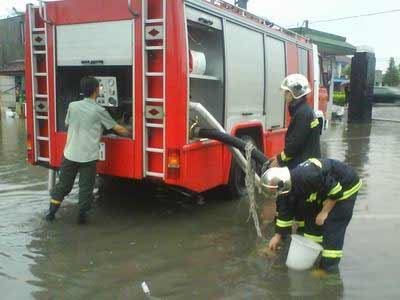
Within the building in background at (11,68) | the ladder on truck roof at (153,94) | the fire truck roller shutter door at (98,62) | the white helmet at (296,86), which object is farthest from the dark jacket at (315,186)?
the building in background at (11,68)

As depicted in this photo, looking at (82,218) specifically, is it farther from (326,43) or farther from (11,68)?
(11,68)

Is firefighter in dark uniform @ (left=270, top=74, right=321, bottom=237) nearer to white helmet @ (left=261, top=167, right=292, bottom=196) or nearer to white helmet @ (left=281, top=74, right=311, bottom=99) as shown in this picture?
white helmet @ (left=281, top=74, right=311, bottom=99)

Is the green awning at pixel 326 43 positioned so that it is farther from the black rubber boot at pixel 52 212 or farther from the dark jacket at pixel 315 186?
the dark jacket at pixel 315 186

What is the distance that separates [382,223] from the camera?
239 inches

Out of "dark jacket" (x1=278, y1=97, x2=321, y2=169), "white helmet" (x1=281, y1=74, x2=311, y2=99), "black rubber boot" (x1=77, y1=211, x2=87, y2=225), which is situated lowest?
"black rubber boot" (x1=77, y1=211, x2=87, y2=225)

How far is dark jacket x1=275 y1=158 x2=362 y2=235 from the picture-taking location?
4.05m

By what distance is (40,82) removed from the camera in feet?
20.6

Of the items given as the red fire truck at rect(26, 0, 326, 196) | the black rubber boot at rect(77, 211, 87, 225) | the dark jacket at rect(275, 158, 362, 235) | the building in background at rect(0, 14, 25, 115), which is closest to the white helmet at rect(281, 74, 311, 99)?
the dark jacket at rect(275, 158, 362, 235)

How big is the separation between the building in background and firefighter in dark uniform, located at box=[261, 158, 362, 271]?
18420 mm

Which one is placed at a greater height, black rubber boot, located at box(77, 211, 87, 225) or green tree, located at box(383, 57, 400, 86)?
green tree, located at box(383, 57, 400, 86)

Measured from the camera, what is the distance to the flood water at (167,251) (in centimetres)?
411

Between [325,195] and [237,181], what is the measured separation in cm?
276

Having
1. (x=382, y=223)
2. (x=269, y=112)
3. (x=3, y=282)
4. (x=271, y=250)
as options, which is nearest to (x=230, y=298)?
(x=271, y=250)

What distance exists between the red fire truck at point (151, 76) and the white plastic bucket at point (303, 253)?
5.11 feet
